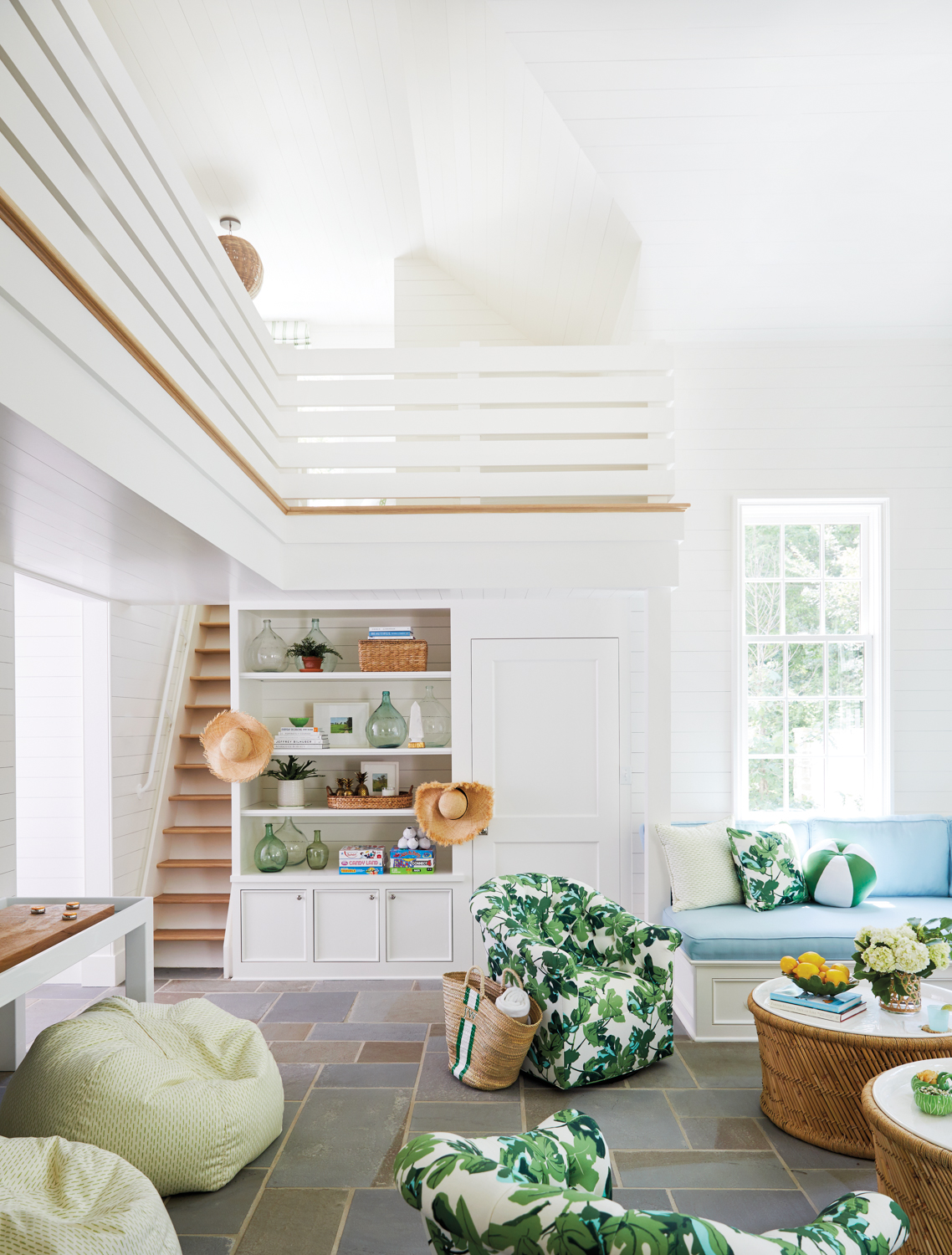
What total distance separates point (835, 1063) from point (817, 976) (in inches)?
11.1

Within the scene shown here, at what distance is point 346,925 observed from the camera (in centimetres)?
487

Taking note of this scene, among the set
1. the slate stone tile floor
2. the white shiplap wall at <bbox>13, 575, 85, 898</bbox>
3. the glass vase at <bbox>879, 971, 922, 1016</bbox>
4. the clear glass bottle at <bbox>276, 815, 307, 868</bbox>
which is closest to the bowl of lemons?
the glass vase at <bbox>879, 971, 922, 1016</bbox>

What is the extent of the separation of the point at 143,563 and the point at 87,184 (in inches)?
69.8

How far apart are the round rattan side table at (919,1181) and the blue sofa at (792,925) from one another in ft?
5.15

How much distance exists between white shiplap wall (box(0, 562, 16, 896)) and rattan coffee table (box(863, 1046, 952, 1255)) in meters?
3.44

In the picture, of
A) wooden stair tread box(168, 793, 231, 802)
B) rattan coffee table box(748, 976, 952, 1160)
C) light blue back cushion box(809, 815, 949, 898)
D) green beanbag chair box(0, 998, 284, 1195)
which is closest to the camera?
green beanbag chair box(0, 998, 284, 1195)

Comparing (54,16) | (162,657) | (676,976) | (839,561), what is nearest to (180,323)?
(54,16)

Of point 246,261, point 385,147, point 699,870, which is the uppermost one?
point 385,147

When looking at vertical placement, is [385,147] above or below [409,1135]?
above

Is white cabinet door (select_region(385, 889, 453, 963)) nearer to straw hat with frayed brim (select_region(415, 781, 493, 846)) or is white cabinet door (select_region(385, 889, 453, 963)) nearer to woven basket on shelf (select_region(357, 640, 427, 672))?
straw hat with frayed brim (select_region(415, 781, 493, 846))

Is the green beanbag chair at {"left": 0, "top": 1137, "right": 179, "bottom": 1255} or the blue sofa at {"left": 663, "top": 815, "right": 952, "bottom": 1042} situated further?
the blue sofa at {"left": 663, "top": 815, "right": 952, "bottom": 1042}

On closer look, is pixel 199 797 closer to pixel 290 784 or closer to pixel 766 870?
pixel 290 784

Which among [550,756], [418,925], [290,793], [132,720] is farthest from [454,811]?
[132,720]

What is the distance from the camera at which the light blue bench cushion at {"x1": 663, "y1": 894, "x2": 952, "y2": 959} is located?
12.8 ft
